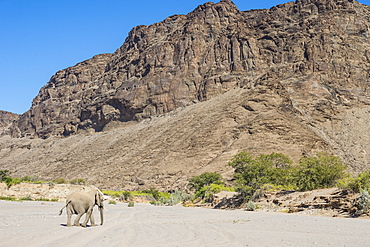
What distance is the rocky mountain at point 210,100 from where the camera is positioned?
225ft

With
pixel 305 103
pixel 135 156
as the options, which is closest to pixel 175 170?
pixel 135 156

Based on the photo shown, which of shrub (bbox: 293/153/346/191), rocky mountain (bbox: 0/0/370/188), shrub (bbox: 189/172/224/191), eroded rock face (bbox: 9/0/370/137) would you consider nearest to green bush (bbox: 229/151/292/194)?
shrub (bbox: 293/153/346/191)

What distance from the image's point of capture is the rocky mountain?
225 feet

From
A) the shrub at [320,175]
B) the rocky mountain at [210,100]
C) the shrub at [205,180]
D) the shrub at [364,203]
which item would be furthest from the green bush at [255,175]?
the rocky mountain at [210,100]

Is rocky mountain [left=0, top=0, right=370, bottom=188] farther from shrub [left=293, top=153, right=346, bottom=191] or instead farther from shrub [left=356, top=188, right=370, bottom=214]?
shrub [left=356, top=188, right=370, bottom=214]

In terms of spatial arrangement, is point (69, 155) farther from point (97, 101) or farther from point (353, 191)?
point (353, 191)

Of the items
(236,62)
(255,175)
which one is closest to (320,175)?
(255,175)

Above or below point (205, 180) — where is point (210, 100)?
above

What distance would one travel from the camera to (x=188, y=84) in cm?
11319

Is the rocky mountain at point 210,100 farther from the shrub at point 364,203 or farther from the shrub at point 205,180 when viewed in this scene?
the shrub at point 364,203

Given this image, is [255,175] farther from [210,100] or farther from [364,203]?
[210,100]

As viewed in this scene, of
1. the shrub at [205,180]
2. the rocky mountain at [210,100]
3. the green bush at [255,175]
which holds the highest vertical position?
the rocky mountain at [210,100]

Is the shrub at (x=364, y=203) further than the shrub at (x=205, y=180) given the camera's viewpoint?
No

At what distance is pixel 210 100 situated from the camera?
9819 centimetres
